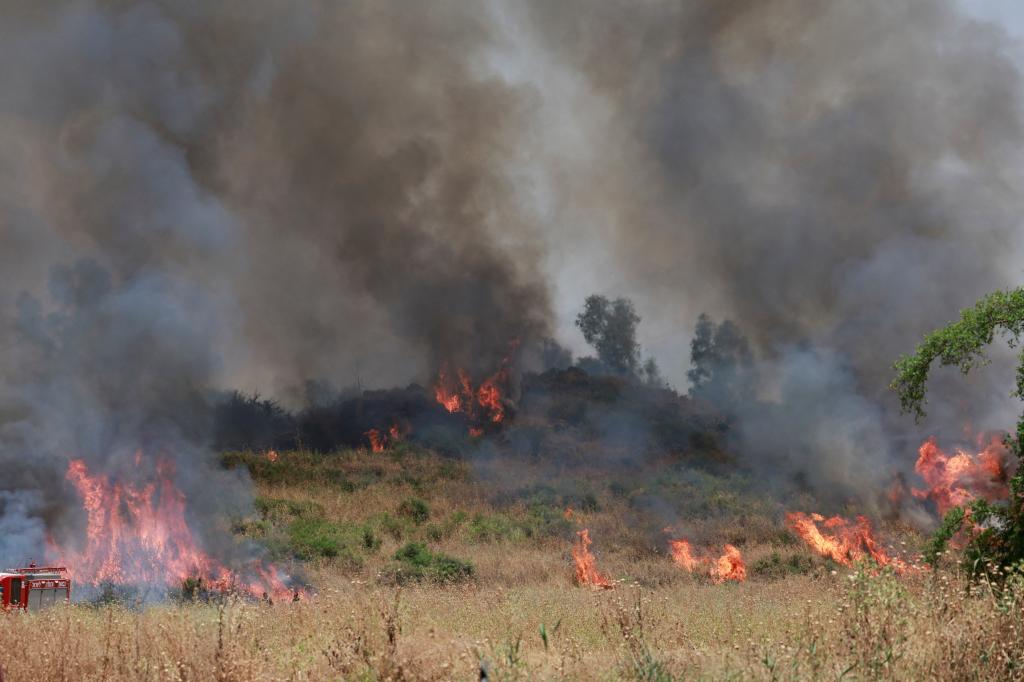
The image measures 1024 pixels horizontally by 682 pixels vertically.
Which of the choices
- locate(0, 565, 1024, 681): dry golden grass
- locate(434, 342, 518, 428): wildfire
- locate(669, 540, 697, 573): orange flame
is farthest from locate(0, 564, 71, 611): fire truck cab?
locate(434, 342, 518, 428): wildfire

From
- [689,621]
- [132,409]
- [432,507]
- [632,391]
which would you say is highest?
[632,391]

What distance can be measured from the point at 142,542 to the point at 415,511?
9983 mm

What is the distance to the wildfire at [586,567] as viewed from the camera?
1950cm

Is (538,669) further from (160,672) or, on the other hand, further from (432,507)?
(432,507)

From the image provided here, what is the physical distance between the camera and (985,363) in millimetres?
11883

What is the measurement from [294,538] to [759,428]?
28.2m

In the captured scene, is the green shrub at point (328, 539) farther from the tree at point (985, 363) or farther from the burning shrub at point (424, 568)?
the tree at point (985, 363)

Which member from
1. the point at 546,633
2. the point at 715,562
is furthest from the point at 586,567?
the point at 546,633

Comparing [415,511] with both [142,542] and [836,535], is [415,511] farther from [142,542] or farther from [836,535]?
[836,535]

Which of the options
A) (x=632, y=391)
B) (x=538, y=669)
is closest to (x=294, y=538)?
(x=538, y=669)

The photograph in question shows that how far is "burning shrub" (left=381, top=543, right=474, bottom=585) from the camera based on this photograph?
736 inches

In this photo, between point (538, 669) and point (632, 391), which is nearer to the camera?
point (538, 669)

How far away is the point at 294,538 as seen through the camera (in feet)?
74.8

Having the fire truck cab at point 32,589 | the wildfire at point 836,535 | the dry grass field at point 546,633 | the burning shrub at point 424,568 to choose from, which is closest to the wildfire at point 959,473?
the wildfire at point 836,535
